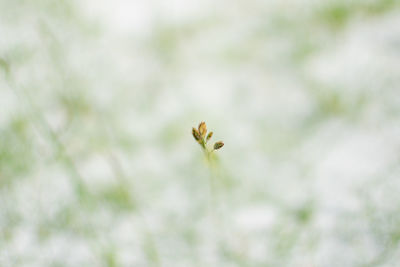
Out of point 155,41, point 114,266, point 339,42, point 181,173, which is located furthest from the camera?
point 155,41

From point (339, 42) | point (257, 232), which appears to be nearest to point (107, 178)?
point (257, 232)

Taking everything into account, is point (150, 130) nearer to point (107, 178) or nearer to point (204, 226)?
point (107, 178)

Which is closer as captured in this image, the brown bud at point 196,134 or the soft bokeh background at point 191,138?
the brown bud at point 196,134

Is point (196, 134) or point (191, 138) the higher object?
point (191, 138)

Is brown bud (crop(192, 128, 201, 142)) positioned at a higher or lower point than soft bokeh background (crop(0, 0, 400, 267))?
lower

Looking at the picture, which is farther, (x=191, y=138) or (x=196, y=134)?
(x=191, y=138)

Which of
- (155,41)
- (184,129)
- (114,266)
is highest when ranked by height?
(155,41)

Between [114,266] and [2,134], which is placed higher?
[2,134]

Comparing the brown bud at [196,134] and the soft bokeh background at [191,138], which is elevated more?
the soft bokeh background at [191,138]
